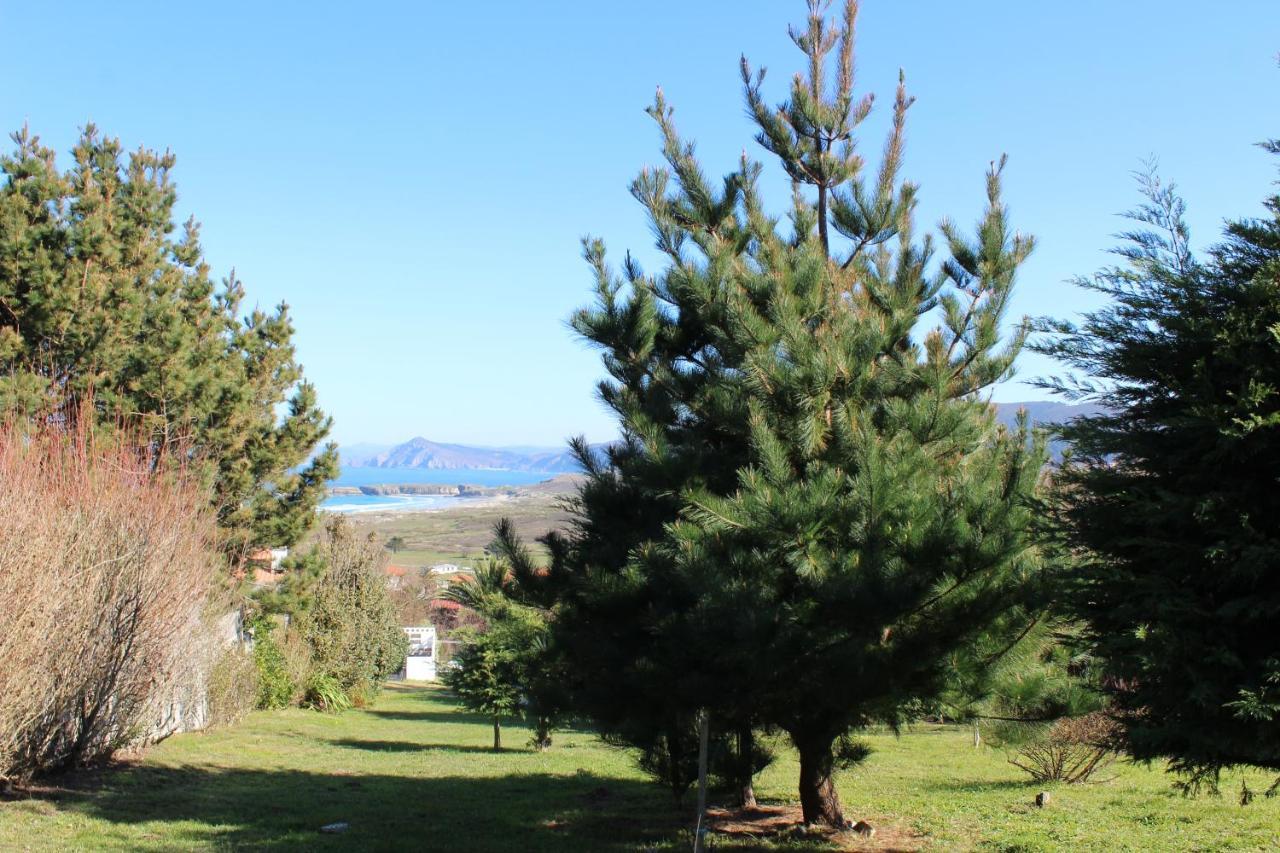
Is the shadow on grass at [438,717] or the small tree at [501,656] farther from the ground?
the small tree at [501,656]

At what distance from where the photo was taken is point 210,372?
18.0 metres

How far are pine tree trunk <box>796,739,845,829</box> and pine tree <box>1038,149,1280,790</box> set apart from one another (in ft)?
13.1

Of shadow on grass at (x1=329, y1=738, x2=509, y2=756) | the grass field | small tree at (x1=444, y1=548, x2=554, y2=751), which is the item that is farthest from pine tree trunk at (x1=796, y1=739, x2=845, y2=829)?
the grass field

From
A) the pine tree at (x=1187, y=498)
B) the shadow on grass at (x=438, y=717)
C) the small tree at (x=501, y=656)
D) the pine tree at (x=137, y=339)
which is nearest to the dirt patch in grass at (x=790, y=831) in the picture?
the small tree at (x=501, y=656)

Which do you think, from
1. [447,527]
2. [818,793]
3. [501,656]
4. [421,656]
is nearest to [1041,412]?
[818,793]

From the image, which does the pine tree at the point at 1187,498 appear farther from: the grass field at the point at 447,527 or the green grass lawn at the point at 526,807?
the grass field at the point at 447,527

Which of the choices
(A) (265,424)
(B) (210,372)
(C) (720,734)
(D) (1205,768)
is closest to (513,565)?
(C) (720,734)

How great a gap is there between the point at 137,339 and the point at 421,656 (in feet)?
133

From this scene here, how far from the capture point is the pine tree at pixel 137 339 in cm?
1550

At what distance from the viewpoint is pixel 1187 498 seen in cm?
430

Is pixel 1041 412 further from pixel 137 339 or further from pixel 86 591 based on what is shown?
pixel 137 339

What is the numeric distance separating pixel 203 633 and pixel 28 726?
4.57 meters

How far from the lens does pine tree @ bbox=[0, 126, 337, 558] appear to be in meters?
15.5

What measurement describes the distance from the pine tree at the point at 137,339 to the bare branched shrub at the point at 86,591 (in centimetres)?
171
